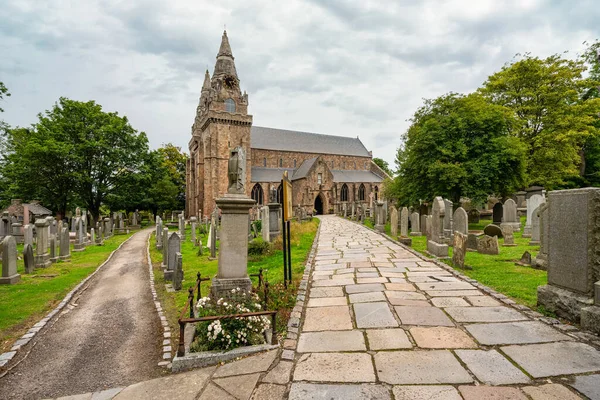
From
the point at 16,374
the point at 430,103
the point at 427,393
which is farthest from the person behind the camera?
the point at 430,103

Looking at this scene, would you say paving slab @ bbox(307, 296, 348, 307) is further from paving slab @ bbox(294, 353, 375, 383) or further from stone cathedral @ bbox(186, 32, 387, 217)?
stone cathedral @ bbox(186, 32, 387, 217)

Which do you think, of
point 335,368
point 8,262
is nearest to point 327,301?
point 335,368

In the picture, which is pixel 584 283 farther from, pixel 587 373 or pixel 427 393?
pixel 427 393

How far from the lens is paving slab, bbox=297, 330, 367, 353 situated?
129 inches

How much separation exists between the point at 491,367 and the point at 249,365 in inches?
94.3

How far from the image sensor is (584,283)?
3750 mm

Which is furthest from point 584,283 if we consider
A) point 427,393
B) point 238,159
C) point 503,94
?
point 503,94

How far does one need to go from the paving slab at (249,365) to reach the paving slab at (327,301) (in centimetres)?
158

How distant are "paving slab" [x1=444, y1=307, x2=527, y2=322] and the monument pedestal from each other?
314cm

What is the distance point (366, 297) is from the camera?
500 centimetres

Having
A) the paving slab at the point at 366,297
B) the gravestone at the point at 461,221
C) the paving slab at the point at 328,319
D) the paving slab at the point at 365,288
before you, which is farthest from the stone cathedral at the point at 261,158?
the paving slab at the point at 328,319

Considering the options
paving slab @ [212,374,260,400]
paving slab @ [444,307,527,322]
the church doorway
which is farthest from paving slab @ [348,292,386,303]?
the church doorway

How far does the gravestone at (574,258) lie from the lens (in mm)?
3641

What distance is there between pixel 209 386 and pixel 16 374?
2.71 metres
